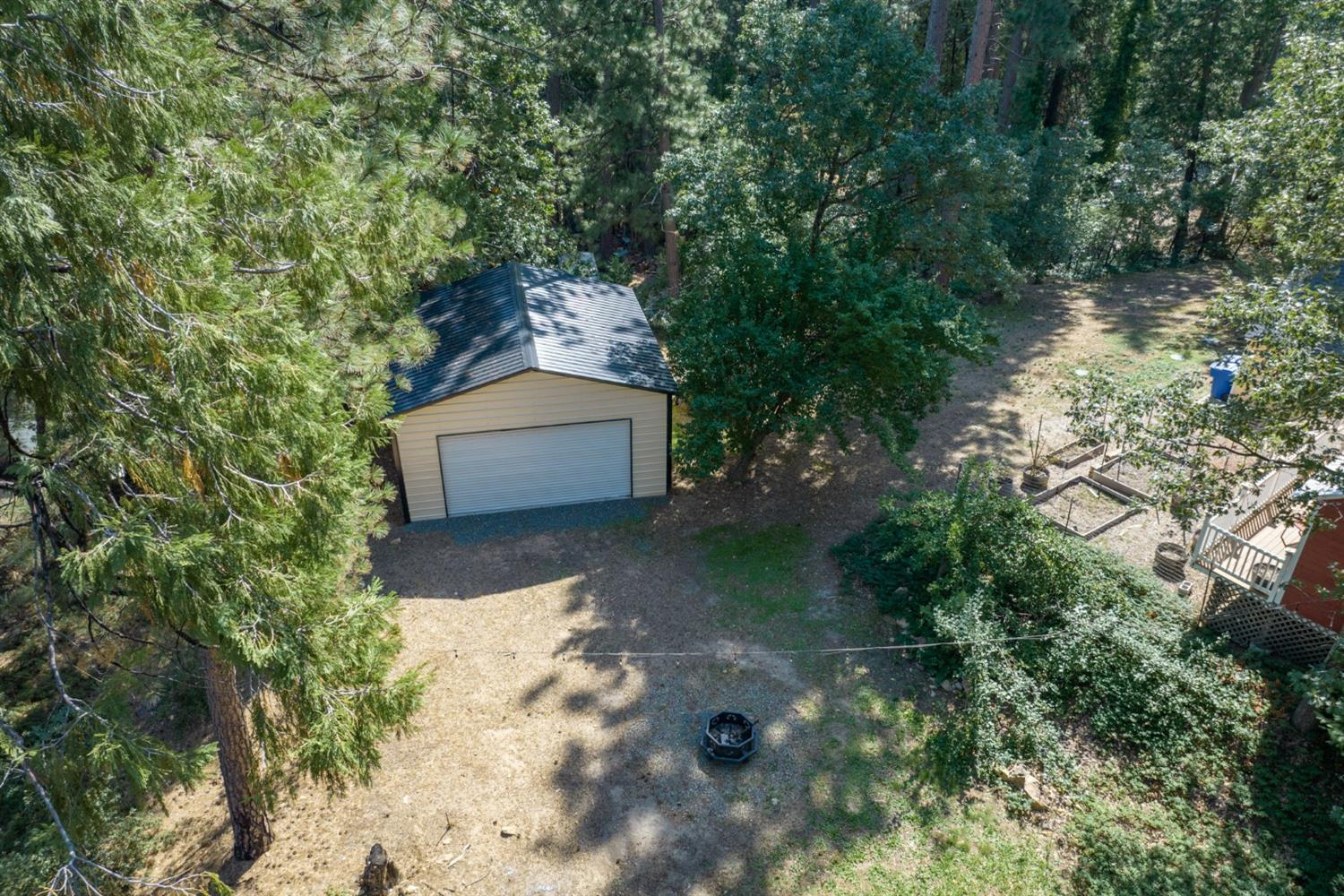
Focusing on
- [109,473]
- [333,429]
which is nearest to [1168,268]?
[333,429]

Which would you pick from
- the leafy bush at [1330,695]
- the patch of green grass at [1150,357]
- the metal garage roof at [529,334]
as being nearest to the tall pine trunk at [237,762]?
the metal garage roof at [529,334]

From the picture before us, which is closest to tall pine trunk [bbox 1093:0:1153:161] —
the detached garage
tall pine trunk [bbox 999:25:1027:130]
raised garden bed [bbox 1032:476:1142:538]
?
tall pine trunk [bbox 999:25:1027:130]

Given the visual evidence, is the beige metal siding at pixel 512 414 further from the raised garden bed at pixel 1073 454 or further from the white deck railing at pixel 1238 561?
the white deck railing at pixel 1238 561

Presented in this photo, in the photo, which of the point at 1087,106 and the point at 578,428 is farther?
the point at 1087,106

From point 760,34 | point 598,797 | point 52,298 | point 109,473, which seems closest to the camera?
point 52,298

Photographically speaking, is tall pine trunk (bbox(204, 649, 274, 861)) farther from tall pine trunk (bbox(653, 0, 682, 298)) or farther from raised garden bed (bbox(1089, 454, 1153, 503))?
→ tall pine trunk (bbox(653, 0, 682, 298))

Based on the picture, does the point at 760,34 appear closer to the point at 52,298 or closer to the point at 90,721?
the point at 52,298

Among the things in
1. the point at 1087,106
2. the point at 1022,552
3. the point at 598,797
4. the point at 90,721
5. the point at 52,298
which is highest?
the point at 1087,106
